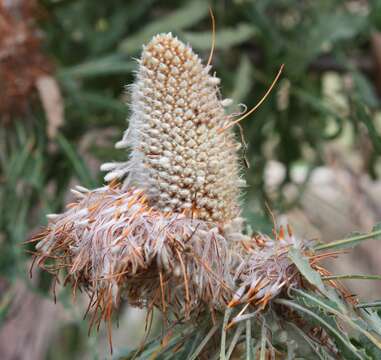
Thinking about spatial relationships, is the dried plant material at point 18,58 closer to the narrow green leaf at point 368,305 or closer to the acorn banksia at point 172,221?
the acorn banksia at point 172,221

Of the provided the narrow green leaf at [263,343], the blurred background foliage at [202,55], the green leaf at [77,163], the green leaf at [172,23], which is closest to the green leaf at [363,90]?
the blurred background foliage at [202,55]

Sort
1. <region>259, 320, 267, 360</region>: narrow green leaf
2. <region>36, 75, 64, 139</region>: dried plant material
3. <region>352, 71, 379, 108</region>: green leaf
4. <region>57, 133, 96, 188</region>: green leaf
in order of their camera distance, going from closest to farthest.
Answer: <region>259, 320, 267, 360</region>: narrow green leaf
<region>57, 133, 96, 188</region>: green leaf
<region>36, 75, 64, 139</region>: dried plant material
<region>352, 71, 379, 108</region>: green leaf

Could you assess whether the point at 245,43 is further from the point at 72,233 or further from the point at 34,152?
the point at 72,233

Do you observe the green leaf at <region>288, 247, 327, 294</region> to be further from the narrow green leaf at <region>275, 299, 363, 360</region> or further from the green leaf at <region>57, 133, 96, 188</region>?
the green leaf at <region>57, 133, 96, 188</region>

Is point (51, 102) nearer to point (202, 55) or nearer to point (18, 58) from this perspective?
point (18, 58)

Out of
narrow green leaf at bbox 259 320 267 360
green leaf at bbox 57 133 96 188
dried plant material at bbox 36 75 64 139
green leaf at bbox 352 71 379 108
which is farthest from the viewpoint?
green leaf at bbox 352 71 379 108

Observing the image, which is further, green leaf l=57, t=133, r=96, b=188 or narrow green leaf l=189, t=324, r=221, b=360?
green leaf l=57, t=133, r=96, b=188

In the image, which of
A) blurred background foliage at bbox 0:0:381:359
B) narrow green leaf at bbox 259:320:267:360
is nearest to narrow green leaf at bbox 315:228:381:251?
narrow green leaf at bbox 259:320:267:360
